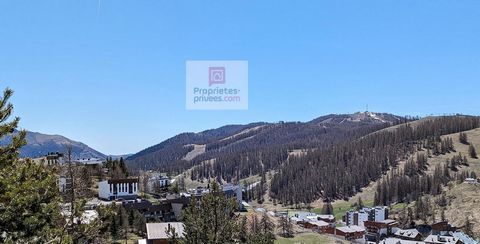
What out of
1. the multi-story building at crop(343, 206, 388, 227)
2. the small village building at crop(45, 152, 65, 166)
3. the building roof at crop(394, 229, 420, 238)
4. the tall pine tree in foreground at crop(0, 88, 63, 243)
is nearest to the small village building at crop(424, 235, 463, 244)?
the building roof at crop(394, 229, 420, 238)

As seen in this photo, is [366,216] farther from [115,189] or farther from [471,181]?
[115,189]

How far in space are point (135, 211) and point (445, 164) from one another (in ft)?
527

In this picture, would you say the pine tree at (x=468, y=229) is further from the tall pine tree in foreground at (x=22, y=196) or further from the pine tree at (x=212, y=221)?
the tall pine tree in foreground at (x=22, y=196)

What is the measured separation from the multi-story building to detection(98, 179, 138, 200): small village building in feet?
276

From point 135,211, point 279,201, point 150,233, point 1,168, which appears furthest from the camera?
point 279,201

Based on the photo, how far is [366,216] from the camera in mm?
140250

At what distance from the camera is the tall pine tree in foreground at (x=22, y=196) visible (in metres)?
12.3

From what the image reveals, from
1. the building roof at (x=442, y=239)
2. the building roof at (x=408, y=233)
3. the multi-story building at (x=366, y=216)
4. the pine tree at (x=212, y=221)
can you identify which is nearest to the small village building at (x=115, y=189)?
the pine tree at (x=212, y=221)

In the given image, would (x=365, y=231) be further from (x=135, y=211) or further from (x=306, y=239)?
(x=135, y=211)

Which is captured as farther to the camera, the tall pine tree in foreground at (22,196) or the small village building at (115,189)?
the small village building at (115,189)

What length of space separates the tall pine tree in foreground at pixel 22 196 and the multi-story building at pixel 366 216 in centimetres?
13348

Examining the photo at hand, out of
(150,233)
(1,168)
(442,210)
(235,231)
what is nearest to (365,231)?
(442,210)

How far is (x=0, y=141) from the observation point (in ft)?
45.2

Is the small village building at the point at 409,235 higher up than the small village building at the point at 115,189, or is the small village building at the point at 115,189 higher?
the small village building at the point at 115,189
